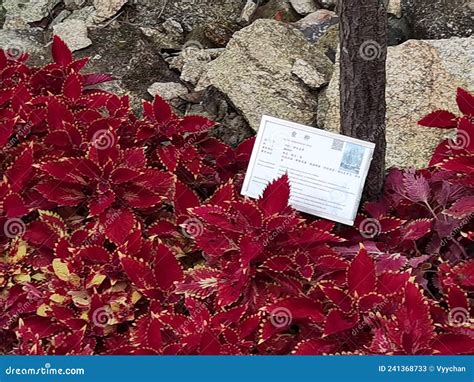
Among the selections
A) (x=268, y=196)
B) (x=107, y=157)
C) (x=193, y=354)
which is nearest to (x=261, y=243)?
(x=268, y=196)

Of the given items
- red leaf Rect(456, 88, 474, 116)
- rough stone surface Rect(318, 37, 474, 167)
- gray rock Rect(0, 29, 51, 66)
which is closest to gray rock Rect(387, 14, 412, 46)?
rough stone surface Rect(318, 37, 474, 167)

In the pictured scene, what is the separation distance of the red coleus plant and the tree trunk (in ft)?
0.55

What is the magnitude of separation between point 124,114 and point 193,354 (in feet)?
3.07

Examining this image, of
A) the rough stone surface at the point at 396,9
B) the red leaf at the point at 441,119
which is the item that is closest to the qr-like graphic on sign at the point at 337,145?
the red leaf at the point at 441,119

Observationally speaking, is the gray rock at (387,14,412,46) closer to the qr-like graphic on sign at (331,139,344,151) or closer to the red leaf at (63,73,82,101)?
the qr-like graphic on sign at (331,139,344,151)

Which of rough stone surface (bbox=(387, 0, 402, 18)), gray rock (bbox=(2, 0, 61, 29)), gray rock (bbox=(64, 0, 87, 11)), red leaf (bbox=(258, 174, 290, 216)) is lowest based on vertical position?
gray rock (bbox=(2, 0, 61, 29))

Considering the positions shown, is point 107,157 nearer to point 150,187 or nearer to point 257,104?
point 150,187

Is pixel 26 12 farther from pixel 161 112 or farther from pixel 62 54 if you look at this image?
pixel 161 112

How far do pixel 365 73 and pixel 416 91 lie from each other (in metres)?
0.56

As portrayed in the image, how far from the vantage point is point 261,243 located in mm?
1771

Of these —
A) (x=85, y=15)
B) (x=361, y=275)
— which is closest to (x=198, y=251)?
(x=361, y=275)

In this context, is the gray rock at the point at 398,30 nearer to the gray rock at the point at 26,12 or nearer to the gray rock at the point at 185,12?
the gray rock at the point at 185,12

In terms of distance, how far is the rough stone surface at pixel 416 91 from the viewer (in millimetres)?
2250

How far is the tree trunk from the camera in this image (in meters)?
1.78
